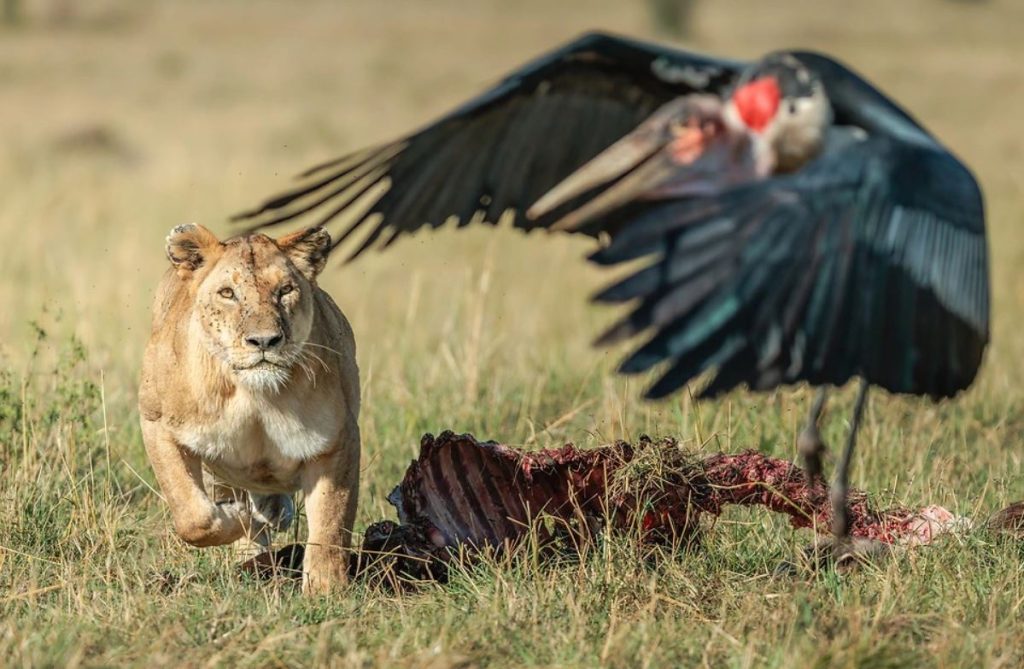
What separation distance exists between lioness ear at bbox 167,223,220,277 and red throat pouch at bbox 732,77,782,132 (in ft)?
5.98

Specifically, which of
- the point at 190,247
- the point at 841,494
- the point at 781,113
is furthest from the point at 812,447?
the point at 190,247

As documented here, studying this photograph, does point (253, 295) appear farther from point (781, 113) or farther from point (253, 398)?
point (781, 113)

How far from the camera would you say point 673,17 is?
42.8m

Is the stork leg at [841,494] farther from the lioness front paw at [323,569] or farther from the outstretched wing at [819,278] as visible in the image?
the lioness front paw at [323,569]

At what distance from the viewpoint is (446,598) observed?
505cm

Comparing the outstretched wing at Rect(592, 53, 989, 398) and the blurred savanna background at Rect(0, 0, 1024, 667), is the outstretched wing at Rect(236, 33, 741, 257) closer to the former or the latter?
the blurred savanna background at Rect(0, 0, 1024, 667)

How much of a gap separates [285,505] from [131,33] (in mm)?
37224

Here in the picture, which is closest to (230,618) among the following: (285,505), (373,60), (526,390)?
(285,505)

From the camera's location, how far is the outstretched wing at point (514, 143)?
19.0 feet

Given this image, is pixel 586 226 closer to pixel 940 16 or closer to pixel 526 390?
pixel 526 390

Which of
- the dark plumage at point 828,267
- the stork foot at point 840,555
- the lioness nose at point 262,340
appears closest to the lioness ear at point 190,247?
the lioness nose at point 262,340

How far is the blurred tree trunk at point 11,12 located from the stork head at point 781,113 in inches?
1573

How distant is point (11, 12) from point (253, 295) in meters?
39.8

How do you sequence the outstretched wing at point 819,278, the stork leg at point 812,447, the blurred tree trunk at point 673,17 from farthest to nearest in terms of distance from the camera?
1. the blurred tree trunk at point 673,17
2. the stork leg at point 812,447
3. the outstretched wing at point 819,278
